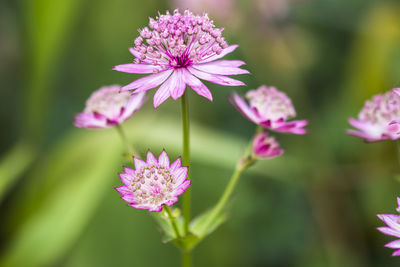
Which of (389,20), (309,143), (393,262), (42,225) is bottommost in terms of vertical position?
(393,262)

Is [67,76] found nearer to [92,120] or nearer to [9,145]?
[9,145]

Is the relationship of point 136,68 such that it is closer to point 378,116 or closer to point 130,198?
point 130,198

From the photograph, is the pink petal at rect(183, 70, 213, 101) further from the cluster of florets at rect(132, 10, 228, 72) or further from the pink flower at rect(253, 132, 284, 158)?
the pink flower at rect(253, 132, 284, 158)

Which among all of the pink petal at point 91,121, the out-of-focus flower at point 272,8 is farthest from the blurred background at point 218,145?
the pink petal at point 91,121

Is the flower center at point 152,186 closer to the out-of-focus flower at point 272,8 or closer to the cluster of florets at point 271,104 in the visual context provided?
the cluster of florets at point 271,104

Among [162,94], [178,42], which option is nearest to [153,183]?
[162,94]

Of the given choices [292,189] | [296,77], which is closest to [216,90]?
[296,77]

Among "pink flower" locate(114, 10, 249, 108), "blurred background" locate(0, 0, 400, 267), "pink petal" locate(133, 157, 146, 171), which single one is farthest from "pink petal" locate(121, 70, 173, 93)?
"blurred background" locate(0, 0, 400, 267)
